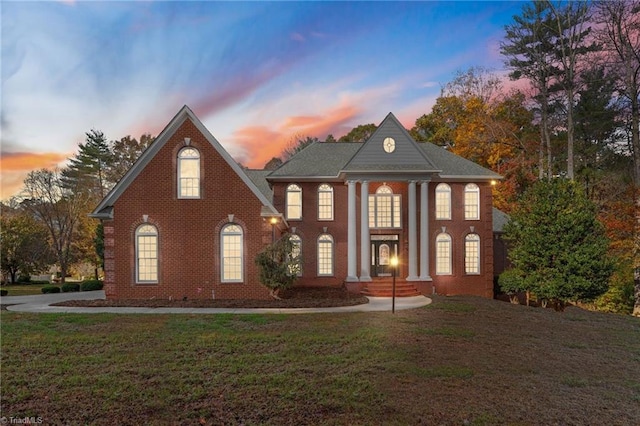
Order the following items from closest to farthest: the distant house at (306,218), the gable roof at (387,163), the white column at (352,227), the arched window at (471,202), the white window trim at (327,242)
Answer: the distant house at (306,218)
the gable roof at (387,163)
the white column at (352,227)
the arched window at (471,202)
the white window trim at (327,242)

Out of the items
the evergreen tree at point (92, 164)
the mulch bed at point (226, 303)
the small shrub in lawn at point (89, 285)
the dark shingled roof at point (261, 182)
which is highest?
the evergreen tree at point (92, 164)

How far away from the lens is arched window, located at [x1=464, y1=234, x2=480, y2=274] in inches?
871

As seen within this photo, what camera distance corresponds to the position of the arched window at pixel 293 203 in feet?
72.9

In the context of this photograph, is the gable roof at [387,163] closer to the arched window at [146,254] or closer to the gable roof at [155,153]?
the gable roof at [155,153]

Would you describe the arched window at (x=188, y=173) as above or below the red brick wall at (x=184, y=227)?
above

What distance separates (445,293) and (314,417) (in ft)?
59.1

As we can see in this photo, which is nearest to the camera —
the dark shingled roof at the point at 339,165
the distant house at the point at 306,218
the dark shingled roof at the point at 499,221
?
the distant house at the point at 306,218

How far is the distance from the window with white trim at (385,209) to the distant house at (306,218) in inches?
2.3

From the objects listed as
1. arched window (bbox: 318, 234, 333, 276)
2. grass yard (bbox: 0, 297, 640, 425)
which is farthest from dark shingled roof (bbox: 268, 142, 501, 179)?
grass yard (bbox: 0, 297, 640, 425)

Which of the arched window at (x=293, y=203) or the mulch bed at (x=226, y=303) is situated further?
the arched window at (x=293, y=203)

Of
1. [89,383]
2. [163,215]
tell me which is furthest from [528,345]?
[163,215]

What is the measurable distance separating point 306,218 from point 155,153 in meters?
8.86

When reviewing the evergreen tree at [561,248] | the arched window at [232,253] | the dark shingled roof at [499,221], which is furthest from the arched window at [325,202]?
the dark shingled roof at [499,221]

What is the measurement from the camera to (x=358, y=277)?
2111 cm
